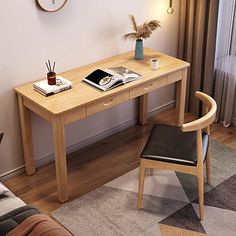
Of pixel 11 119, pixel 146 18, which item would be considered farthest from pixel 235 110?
pixel 11 119

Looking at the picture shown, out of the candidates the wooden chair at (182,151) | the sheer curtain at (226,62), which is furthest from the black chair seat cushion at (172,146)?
the sheer curtain at (226,62)

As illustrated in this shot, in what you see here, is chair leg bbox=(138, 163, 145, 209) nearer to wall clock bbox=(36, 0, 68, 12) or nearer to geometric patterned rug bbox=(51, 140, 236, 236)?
geometric patterned rug bbox=(51, 140, 236, 236)

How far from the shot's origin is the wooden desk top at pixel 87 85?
294 centimetres

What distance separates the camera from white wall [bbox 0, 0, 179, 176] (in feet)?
10.0

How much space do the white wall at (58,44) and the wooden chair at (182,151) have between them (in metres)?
0.86

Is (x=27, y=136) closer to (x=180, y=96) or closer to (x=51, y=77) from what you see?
(x=51, y=77)

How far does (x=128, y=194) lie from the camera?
3.19 metres

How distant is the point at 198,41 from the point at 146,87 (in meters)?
0.90

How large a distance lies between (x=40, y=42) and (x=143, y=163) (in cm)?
110

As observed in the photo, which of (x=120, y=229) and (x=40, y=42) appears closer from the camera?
(x=120, y=229)

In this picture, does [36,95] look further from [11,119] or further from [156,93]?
[156,93]

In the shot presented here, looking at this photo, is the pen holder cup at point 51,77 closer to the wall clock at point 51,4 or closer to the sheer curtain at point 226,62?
the wall clock at point 51,4

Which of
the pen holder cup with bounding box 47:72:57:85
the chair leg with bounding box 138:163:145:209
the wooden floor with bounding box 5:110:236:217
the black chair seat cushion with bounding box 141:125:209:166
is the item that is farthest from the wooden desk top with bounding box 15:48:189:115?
the wooden floor with bounding box 5:110:236:217

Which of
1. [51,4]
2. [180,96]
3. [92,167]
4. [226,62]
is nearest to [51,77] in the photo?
[51,4]
